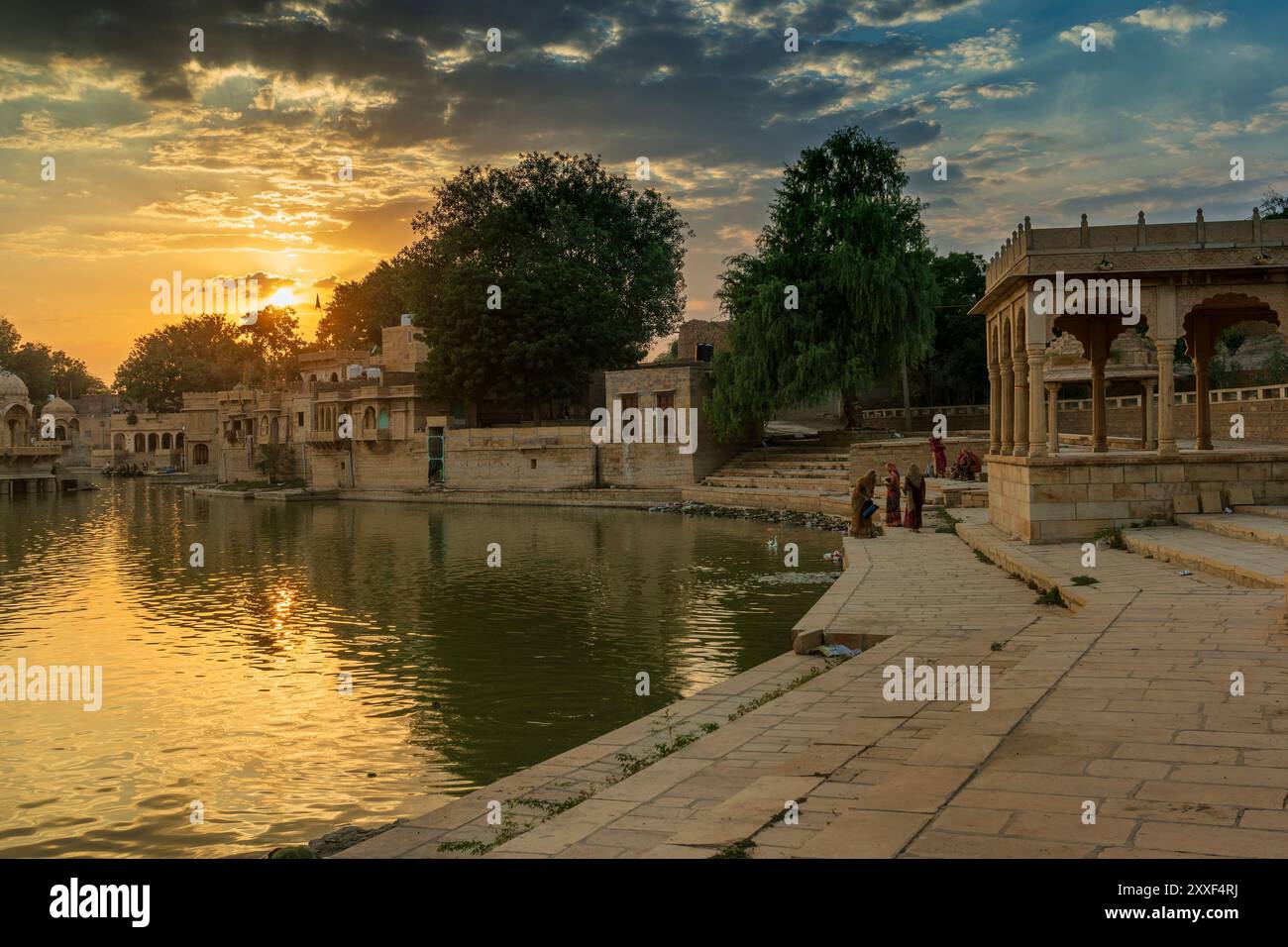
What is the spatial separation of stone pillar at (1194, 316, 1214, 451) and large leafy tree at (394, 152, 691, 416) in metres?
32.0

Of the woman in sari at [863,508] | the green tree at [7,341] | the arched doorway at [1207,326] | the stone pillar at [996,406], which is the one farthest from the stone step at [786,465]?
the green tree at [7,341]

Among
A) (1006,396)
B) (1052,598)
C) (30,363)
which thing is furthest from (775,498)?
(30,363)

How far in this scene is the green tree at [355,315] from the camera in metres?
81.8

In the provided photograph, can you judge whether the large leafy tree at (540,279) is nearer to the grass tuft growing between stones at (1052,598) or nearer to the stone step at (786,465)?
the stone step at (786,465)

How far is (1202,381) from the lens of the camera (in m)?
17.2

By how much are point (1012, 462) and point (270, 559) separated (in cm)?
1669

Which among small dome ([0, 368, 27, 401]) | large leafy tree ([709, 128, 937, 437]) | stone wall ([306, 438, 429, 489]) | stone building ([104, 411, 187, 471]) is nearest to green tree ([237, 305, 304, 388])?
stone building ([104, 411, 187, 471])

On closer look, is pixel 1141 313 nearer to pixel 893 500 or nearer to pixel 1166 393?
pixel 1166 393

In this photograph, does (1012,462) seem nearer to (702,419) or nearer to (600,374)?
(702,419)

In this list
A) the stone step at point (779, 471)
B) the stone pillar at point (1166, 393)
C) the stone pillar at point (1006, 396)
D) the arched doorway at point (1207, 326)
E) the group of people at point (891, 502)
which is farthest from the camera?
the stone step at point (779, 471)

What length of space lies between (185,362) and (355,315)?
50.3 feet

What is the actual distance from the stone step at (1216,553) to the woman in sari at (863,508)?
5.56 m

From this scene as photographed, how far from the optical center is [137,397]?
8956cm
